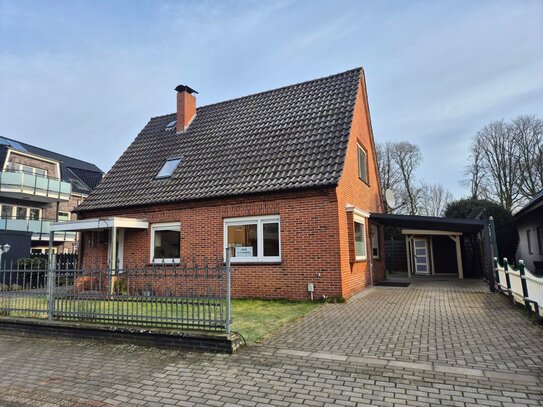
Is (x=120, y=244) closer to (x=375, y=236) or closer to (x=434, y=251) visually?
(x=375, y=236)

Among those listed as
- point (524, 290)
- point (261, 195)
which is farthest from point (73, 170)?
point (524, 290)

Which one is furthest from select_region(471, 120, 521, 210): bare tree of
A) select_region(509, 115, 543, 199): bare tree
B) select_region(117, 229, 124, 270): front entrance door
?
select_region(117, 229, 124, 270): front entrance door

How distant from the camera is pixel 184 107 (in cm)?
1661

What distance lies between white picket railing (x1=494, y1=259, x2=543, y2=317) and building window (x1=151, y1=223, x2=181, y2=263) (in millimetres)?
9537

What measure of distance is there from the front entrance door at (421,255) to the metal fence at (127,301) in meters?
16.2

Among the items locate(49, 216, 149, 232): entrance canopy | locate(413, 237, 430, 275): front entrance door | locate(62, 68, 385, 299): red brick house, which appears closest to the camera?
locate(62, 68, 385, 299): red brick house

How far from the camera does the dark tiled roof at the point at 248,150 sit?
37.2 feet

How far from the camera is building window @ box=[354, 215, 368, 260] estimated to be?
1252 centimetres

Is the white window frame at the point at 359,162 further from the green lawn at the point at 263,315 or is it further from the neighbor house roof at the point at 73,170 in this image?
the neighbor house roof at the point at 73,170

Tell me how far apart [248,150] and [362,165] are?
191 inches

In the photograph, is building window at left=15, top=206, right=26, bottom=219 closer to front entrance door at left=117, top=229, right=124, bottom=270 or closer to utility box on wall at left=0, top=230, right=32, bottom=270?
utility box on wall at left=0, top=230, right=32, bottom=270

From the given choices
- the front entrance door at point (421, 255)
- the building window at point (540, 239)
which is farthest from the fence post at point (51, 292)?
the building window at point (540, 239)

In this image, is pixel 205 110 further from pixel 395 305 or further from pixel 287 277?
pixel 395 305

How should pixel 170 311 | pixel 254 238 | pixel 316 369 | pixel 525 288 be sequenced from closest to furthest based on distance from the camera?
pixel 316 369 < pixel 170 311 < pixel 525 288 < pixel 254 238
